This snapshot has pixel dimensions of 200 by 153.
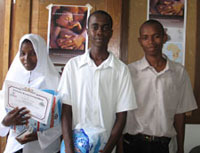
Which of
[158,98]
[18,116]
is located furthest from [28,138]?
[158,98]

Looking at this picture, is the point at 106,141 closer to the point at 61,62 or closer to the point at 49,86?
the point at 49,86

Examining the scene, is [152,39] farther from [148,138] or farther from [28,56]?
[28,56]

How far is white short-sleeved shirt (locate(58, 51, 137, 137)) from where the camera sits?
1097mm

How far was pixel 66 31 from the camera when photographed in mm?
1665

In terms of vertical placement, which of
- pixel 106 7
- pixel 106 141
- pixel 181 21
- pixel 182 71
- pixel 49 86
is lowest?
pixel 106 141

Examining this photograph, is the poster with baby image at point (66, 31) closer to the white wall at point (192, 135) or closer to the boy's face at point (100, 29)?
the boy's face at point (100, 29)

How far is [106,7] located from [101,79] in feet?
2.72

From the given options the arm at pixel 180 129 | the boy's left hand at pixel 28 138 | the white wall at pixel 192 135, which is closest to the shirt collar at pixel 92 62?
the boy's left hand at pixel 28 138

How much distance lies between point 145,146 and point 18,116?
33.4 inches

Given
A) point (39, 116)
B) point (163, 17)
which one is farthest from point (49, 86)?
point (163, 17)

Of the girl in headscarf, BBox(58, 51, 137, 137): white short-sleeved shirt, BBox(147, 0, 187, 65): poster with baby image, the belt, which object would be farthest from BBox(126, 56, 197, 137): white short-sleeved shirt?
the girl in headscarf

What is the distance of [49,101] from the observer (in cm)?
100

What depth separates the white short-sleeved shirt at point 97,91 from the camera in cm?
110

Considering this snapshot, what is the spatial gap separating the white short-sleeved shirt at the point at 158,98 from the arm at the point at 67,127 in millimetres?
457
